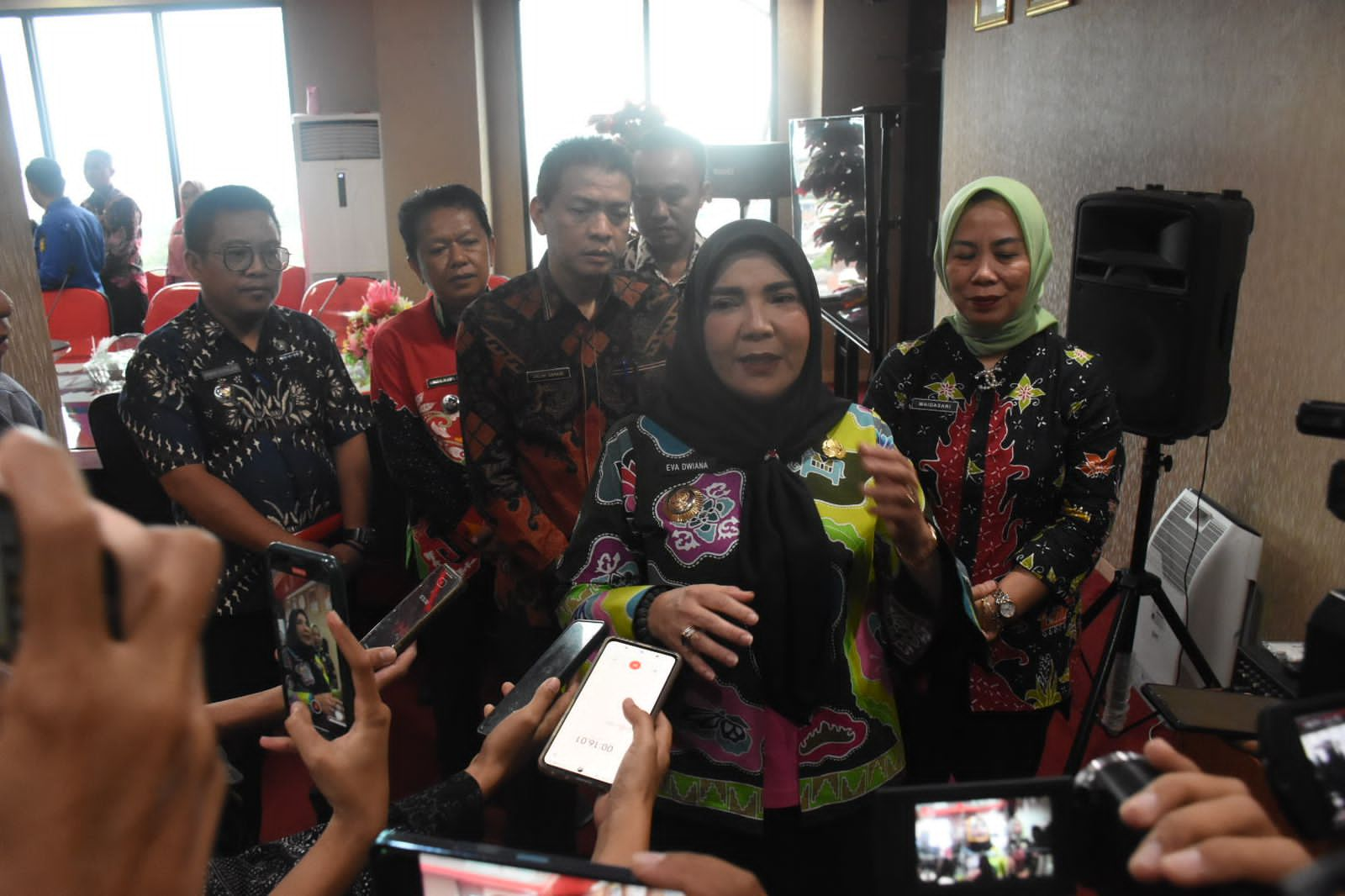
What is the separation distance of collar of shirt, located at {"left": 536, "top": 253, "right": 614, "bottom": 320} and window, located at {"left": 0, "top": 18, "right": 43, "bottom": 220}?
24.1 ft

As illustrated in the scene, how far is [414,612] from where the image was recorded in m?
1.15

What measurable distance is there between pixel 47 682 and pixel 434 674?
6.47 ft

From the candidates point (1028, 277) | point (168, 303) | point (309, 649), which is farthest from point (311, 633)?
point (168, 303)

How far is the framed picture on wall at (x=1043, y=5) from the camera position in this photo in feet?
11.3

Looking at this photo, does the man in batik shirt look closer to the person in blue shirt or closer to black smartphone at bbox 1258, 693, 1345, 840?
black smartphone at bbox 1258, 693, 1345, 840

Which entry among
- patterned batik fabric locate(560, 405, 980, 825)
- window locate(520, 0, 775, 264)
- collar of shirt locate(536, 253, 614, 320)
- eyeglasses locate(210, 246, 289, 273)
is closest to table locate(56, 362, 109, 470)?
eyeglasses locate(210, 246, 289, 273)

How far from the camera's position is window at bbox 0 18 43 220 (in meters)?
7.45

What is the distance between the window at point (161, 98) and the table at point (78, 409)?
12.2 ft

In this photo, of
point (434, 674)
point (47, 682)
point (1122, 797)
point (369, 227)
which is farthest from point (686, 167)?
point (369, 227)

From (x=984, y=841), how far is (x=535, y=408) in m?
1.40

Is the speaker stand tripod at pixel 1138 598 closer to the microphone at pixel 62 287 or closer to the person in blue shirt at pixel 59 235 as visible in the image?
the microphone at pixel 62 287

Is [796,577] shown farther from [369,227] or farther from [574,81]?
[574,81]

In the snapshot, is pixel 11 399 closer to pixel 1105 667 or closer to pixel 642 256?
pixel 642 256

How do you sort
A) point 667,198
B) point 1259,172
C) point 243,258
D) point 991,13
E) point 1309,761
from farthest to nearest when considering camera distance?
1. point 991,13
2. point 667,198
3. point 1259,172
4. point 243,258
5. point 1309,761
